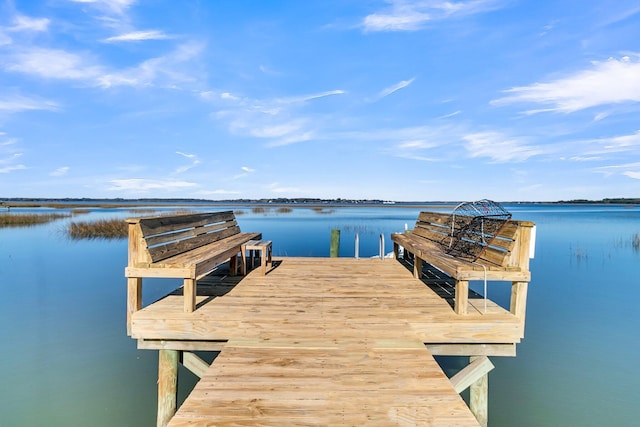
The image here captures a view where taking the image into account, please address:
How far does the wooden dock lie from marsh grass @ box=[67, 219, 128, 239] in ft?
63.5

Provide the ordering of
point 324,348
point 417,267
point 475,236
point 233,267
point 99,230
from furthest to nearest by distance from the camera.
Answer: point 99,230 → point 233,267 → point 417,267 → point 475,236 → point 324,348

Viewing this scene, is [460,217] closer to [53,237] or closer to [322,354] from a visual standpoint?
[322,354]

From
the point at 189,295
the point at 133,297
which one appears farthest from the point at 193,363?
the point at 133,297

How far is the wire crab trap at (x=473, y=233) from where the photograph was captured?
18.7 feet

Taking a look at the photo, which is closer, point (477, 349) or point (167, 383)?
point (477, 349)

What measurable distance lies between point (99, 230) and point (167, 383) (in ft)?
74.2

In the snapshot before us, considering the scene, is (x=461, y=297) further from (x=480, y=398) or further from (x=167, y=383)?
(x=167, y=383)

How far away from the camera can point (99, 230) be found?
23.3 metres

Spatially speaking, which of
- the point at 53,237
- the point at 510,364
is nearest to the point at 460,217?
the point at 510,364

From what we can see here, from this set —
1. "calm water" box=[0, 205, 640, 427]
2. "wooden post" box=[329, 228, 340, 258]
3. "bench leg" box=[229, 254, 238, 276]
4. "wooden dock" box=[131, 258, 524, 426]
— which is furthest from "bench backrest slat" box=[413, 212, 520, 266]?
"bench leg" box=[229, 254, 238, 276]

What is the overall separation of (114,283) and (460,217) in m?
11.5

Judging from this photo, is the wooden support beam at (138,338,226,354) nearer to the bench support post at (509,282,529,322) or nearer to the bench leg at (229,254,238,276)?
the bench leg at (229,254,238,276)

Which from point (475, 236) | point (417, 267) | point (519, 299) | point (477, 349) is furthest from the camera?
point (417, 267)

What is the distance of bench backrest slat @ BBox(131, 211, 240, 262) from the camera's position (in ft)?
15.8
